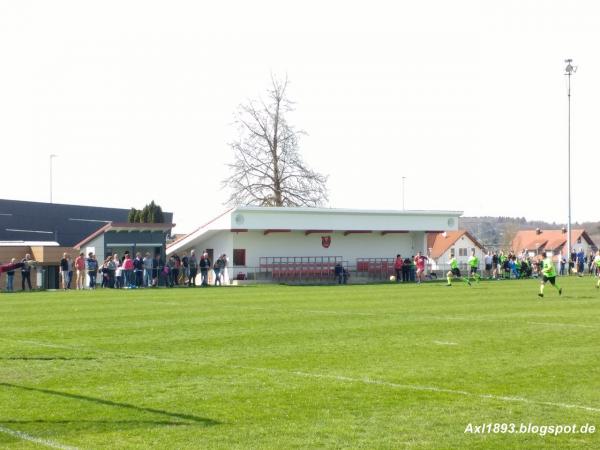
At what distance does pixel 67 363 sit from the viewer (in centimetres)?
1454

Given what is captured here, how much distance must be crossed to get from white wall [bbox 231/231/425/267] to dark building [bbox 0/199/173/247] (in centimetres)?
2012

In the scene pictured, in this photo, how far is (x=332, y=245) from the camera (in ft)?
185

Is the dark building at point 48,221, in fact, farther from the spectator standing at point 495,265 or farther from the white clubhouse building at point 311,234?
the spectator standing at point 495,265

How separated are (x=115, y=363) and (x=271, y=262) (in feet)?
127

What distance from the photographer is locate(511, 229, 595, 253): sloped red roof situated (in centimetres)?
11738

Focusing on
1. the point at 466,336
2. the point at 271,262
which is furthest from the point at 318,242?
the point at 466,336

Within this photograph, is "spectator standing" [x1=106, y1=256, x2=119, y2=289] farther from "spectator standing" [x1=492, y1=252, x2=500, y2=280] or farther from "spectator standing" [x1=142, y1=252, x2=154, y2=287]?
"spectator standing" [x1=492, y1=252, x2=500, y2=280]

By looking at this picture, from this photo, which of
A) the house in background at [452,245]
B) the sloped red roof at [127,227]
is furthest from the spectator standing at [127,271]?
the house in background at [452,245]

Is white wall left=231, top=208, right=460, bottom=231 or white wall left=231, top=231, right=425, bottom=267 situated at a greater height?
white wall left=231, top=208, right=460, bottom=231

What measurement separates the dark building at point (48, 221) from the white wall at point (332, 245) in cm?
2012

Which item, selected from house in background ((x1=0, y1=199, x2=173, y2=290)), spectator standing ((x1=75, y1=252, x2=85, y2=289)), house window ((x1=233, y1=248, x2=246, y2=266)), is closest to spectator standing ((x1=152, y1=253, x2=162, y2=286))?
spectator standing ((x1=75, y1=252, x2=85, y2=289))

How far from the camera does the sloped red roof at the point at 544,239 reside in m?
117

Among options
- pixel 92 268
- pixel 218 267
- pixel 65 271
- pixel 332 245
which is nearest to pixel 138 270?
pixel 92 268

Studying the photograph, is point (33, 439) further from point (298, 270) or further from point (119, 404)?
point (298, 270)
